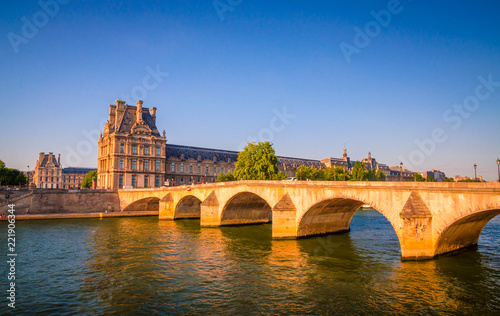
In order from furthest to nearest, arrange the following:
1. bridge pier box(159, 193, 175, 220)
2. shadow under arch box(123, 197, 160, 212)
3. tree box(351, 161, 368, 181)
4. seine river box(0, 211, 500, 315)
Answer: tree box(351, 161, 368, 181) < shadow under arch box(123, 197, 160, 212) < bridge pier box(159, 193, 175, 220) < seine river box(0, 211, 500, 315)

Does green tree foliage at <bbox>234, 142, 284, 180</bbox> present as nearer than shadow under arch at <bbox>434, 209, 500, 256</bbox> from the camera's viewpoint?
No

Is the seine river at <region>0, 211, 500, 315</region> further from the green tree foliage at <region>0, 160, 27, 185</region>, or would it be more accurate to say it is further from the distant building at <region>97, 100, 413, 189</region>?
the green tree foliage at <region>0, 160, 27, 185</region>

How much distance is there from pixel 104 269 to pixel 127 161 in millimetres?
70612

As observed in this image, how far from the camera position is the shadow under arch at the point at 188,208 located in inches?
2512

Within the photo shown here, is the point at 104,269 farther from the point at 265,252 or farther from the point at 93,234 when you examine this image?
the point at 93,234

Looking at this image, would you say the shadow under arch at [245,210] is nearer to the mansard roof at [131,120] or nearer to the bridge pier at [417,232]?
the bridge pier at [417,232]

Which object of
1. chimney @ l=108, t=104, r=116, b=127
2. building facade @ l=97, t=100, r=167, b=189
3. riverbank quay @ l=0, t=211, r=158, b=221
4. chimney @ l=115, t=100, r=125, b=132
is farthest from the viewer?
chimney @ l=108, t=104, r=116, b=127

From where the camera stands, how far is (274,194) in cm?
4275

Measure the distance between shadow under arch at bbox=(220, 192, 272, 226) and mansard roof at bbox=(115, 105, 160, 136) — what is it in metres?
53.4

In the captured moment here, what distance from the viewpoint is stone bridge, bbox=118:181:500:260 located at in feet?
87.3

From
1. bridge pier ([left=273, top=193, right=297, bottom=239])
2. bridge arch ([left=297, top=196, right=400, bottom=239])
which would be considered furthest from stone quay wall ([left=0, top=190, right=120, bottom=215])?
bridge arch ([left=297, top=196, right=400, bottom=239])

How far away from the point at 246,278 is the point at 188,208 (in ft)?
137

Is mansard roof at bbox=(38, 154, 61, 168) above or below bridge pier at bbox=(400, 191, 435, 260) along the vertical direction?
above

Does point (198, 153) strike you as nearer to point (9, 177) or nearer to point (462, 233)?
point (9, 177)
